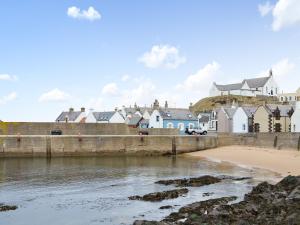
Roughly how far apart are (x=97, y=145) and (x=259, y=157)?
16.9m

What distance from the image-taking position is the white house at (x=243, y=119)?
57.3 metres

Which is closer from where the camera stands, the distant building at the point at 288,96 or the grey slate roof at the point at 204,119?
the grey slate roof at the point at 204,119

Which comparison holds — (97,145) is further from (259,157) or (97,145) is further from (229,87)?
(229,87)

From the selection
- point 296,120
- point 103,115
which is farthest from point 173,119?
point 103,115

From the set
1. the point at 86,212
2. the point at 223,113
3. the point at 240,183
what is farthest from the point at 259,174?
the point at 223,113

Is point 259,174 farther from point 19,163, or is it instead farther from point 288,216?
point 19,163

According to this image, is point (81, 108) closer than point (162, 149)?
No

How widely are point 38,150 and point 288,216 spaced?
3409cm

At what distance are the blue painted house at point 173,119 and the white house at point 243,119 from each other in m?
7.84

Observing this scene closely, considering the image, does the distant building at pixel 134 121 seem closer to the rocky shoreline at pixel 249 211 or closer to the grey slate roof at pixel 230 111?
the grey slate roof at pixel 230 111

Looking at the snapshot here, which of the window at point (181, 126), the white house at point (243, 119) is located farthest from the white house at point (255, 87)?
the white house at point (243, 119)

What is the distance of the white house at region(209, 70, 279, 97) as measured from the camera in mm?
99312

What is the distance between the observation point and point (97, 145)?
46.3 m

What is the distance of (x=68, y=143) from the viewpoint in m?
45.2
